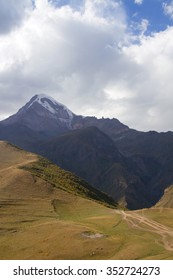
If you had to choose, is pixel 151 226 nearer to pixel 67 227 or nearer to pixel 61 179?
pixel 67 227

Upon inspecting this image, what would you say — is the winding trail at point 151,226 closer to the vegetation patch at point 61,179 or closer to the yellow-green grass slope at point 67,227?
the yellow-green grass slope at point 67,227

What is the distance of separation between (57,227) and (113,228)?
38.7ft

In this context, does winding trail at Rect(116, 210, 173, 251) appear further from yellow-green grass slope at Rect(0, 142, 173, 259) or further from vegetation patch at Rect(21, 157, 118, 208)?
vegetation patch at Rect(21, 157, 118, 208)

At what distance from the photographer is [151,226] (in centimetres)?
9525

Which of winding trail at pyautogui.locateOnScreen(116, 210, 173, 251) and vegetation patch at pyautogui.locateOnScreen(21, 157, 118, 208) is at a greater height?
vegetation patch at pyautogui.locateOnScreen(21, 157, 118, 208)

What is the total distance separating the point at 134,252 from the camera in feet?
236

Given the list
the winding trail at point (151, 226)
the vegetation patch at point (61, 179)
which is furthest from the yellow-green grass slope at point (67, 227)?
the vegetation patch at point (61, 179)

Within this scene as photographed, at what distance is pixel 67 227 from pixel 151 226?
59.8ft

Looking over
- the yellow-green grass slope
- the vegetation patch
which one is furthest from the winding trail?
the vegetation patch

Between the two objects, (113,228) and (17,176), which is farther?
(17,176)

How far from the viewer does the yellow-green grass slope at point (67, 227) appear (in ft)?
249

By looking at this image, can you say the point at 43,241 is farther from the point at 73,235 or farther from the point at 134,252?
the point at 134,252

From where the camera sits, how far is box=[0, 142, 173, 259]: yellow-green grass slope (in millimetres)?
75875
